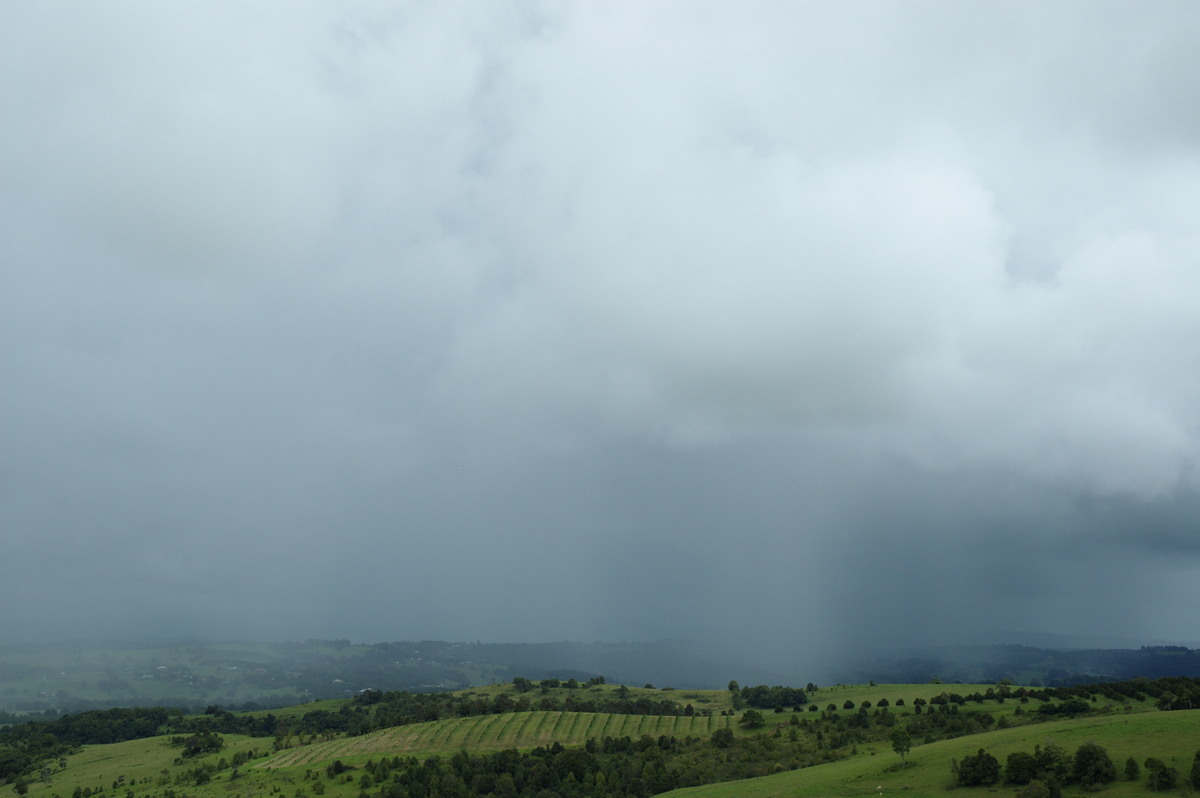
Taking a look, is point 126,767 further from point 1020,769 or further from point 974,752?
point 1020,769

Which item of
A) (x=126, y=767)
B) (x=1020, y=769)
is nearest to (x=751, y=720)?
(x=1020, y=769)

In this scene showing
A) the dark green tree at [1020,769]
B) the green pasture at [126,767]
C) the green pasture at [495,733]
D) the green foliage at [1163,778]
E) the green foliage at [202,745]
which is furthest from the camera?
the green foliage at [202,745]

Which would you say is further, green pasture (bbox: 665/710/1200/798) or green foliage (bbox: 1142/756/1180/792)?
green pasture (bbox: 665/710/1200/798)

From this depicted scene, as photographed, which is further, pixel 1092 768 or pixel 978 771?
pixel 978 771

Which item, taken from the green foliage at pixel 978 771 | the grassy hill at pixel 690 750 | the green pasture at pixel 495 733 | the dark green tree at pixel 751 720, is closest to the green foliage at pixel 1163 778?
the grassy hill at pixel 690 750

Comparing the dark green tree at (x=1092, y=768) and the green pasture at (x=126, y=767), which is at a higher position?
the dark green tree at (x=1092, y=768)

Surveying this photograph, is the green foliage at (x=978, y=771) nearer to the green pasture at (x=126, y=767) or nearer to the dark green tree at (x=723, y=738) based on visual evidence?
the dark green tree at (x=723, y=738)

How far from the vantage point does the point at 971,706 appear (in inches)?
4006

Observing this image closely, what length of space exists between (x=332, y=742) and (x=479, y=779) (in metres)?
55.7

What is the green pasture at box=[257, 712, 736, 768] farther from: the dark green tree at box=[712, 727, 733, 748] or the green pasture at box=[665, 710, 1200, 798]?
the green pasture at box=[665, 710, 1200, 798]

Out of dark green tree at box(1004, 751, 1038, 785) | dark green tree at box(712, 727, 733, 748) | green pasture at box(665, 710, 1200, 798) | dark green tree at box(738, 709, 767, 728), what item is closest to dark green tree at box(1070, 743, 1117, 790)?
green pasture at box(665, 710, 1200, 798)

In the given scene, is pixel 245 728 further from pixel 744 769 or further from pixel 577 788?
pixel 744 769

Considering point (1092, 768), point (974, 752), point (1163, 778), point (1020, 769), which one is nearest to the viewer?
point (1163, 778)

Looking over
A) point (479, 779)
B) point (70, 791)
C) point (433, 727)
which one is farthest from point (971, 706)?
point (70, 791)
